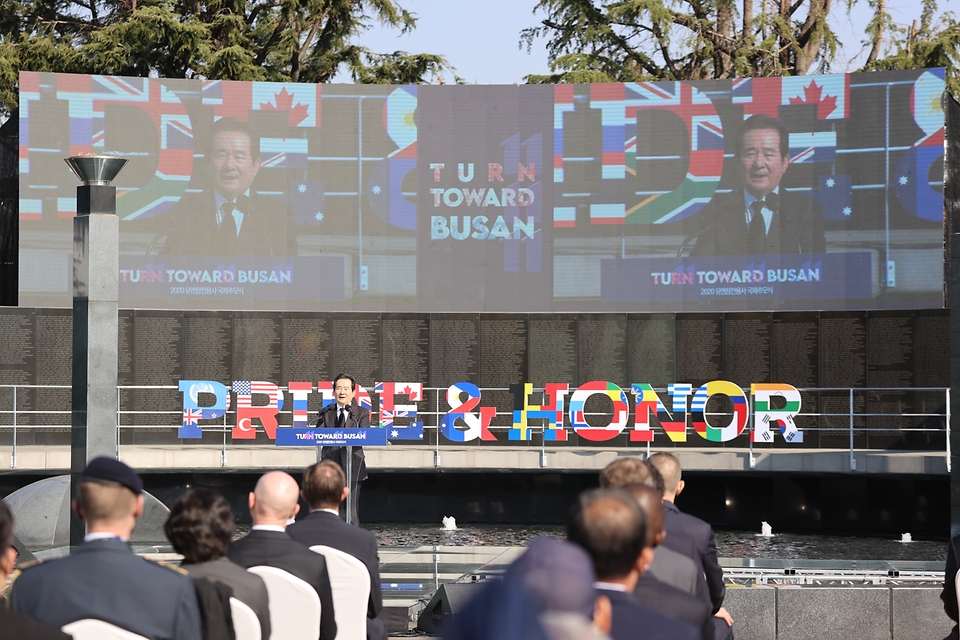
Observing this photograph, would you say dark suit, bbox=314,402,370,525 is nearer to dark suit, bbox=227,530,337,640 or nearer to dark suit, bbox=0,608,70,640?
dark suit, bbox=227,530,337,640

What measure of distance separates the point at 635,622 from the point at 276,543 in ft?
6.42

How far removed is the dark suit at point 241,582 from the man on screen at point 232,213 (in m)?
14.0

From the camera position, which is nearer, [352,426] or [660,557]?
[660,557]

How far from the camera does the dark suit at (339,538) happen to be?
4.86 meters

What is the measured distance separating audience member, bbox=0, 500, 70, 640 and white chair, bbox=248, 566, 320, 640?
4.47ft

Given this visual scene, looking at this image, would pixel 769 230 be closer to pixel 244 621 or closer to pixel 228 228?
pixel 228 228

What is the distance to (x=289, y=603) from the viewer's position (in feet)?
14.2

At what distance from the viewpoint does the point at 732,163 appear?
693 inches

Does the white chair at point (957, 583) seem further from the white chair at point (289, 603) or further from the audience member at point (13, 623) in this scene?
the audience member at point (13, 623)

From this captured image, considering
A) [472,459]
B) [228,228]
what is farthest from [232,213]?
[472,459]

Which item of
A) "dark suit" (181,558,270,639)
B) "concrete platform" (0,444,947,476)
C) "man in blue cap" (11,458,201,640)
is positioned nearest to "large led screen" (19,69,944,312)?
"concrete platform" (0,444,947,476)

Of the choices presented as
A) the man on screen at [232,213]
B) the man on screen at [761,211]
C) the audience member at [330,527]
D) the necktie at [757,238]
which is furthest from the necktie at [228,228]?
the audience member at [330,527]

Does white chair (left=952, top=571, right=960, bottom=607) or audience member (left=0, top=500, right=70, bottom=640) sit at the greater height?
audience member (left=0, top=500, right=70, bottom=640)

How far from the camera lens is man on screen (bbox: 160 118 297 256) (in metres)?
17.6
